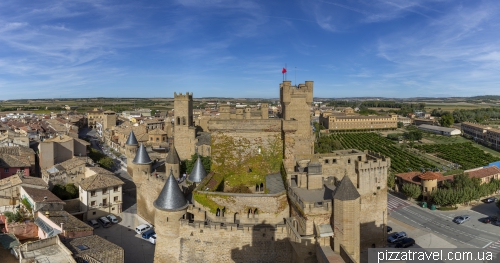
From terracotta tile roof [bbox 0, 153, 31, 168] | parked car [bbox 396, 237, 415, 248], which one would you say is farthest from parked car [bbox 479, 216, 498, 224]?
terracotta tile roof [bbox 0, 153, 31, 168]

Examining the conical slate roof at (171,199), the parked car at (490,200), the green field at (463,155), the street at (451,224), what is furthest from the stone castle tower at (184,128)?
the green field at (463,155)

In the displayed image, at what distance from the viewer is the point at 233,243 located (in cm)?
1948

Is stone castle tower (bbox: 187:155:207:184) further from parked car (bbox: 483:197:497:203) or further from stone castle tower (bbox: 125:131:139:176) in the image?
parked car (bbox: 483:197:497:203)

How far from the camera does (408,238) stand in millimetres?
30453

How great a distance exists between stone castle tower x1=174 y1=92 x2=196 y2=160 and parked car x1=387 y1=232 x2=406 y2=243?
2214 centimetres

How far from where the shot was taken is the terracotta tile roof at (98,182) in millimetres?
32641

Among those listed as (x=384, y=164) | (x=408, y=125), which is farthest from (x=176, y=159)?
(x=408, y=125)

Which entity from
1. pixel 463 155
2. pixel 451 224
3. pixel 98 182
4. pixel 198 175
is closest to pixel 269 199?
pixel 198 175

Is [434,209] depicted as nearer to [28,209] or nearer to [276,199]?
[276,199]

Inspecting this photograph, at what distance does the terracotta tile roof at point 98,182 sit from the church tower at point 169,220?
15408 mm

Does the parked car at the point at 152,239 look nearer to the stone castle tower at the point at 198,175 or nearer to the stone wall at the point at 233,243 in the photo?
the stone castle tower at the point at 198,175

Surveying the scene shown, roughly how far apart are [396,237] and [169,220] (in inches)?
846

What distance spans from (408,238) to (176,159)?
2266 cm

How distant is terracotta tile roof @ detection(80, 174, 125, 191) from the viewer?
32.6m
